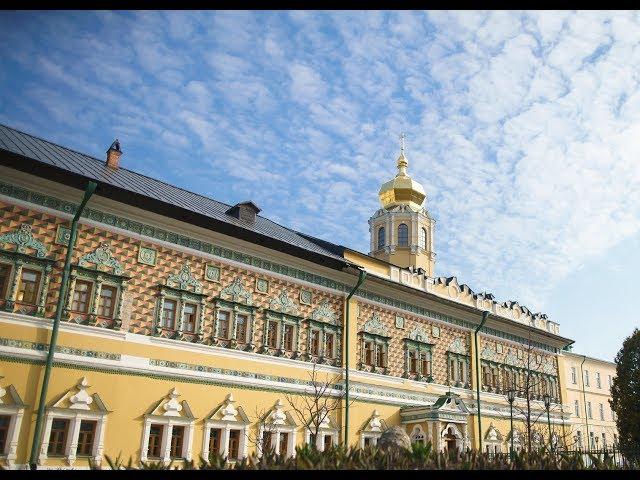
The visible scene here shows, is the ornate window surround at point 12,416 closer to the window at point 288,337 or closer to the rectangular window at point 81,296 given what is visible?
the rectangular window at point 81,296

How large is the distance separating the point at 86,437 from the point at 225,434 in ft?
12.7

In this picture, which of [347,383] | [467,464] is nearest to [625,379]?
[347,383]

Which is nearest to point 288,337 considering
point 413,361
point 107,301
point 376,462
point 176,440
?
point 176,440

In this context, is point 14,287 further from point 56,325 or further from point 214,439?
point 214,439

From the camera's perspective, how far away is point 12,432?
12844mm

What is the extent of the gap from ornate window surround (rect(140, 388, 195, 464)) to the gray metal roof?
5.19m

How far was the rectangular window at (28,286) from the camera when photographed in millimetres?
13719

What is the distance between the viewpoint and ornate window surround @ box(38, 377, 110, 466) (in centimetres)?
1333

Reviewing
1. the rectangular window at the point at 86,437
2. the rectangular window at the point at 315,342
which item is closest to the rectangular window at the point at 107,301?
the rectangular window at the point at 86,437

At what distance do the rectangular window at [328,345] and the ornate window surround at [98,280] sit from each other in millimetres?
7257

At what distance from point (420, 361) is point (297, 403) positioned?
6.67m

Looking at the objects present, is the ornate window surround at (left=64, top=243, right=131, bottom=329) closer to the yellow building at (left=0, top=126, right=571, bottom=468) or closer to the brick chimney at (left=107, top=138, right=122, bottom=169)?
the yellow building at (left=0, top=126, right=571, bottom=468)

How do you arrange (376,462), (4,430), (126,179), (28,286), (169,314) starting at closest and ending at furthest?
(376,462), (4,430), (28,286), (169,314), (126,179)

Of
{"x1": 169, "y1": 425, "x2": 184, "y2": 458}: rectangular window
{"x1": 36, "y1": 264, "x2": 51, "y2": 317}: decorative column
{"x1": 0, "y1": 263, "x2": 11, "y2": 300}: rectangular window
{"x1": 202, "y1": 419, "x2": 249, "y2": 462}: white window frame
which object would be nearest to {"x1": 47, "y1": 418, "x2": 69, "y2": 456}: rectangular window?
{"x1": 36, "y1": 264, "x2": 51, "y2": 317}: decorative column
